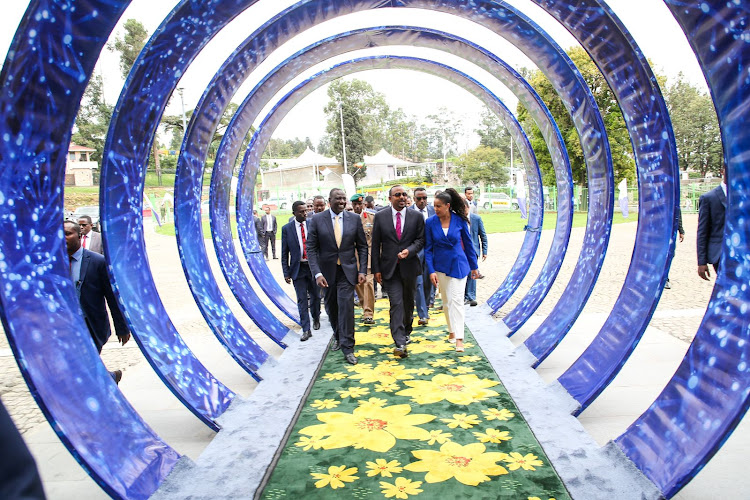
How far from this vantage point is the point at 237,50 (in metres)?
5.20

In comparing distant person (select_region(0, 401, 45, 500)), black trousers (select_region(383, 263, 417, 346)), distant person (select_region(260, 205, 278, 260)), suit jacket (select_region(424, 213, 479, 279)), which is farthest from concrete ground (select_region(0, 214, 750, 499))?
distant person (select_region(260, 205, 278, 260))

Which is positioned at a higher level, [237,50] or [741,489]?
[237,50]

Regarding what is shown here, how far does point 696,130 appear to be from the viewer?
144 ft

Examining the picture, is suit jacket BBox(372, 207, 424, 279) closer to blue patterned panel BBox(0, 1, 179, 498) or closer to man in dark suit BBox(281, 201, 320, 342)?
man in dark suit BBox(281, 201, 320, 342)

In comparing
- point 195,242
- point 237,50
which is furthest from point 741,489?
point 237,50

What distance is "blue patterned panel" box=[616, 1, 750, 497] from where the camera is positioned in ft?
8.67

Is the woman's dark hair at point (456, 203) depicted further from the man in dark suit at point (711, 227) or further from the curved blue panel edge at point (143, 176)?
the curved blue panel edge at point (143, 176)

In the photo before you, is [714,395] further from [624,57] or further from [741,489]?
[624,57]

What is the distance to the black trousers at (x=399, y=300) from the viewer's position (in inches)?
240

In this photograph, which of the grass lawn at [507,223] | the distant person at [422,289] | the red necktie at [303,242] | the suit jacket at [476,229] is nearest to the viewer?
the red necktie at [303,242]

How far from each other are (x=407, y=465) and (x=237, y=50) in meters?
4.03

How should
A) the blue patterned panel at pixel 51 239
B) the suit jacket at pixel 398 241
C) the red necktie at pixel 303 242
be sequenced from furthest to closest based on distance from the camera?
the red necktie at pixel 303 242
the suit jacket at pixel 398 241
the blue patterned panel at pixel 51 239

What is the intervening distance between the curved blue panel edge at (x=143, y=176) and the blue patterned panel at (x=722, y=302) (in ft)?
10.0

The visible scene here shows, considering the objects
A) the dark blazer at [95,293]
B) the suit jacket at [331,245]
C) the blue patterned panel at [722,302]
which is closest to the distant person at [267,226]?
the suit jacket at [331,245]
